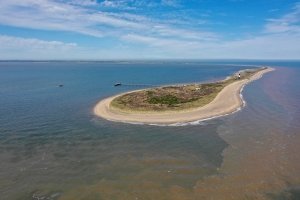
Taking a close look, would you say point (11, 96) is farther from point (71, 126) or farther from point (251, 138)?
point (251, 138)

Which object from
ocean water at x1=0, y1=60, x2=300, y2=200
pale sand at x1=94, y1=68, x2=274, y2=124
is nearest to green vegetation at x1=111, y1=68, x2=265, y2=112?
pale sand at x1=94, y1=68, x2=274, y2=124

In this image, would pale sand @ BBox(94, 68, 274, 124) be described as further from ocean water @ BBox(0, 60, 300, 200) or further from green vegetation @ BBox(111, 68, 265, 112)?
ocean water @ BBox(0, 60, 300, 200)

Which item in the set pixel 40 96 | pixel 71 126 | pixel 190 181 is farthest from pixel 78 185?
pixel 40 96

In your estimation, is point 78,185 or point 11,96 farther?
point 11,96

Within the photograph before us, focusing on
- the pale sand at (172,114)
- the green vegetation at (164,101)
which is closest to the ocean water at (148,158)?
the pale sand at (172,114)

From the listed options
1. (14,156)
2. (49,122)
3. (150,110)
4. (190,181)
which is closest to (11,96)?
(49,122)

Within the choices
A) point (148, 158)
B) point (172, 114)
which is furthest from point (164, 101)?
point (148, 158)

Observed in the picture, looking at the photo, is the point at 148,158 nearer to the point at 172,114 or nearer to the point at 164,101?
the point at 172,114

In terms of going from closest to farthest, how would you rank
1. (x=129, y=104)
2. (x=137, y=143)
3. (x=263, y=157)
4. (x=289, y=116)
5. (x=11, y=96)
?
(x=263, y=157)
(x=137, y=143)
(x=289, y=116)
(x=129, y=104)
(x=11, y=96)

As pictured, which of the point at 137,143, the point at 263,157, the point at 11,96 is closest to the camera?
the point at 263,157
